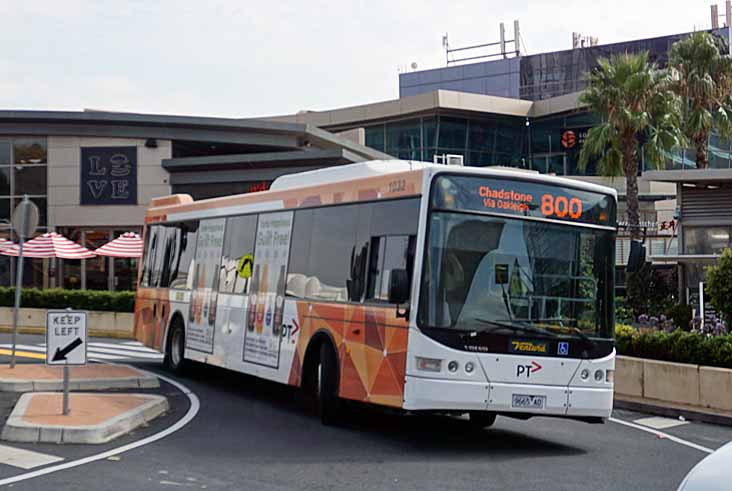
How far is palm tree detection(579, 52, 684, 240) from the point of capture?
3766cm

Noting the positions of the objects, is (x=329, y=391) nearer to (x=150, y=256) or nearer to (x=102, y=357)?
(x=150, y=256)

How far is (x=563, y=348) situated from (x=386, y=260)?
2.24 meters

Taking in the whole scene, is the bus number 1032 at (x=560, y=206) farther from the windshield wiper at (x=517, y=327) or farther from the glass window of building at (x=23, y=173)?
the glass window of building at (x=23, y=173)

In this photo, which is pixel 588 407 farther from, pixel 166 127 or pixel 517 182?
pixel 166 127

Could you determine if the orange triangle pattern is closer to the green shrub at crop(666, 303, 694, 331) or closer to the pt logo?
the pt logo

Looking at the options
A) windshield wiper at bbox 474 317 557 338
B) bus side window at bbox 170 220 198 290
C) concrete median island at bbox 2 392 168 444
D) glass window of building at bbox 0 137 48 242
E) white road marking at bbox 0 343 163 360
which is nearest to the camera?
concrete median island at bbox 2 392 168 444

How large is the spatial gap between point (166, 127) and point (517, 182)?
90.9ft

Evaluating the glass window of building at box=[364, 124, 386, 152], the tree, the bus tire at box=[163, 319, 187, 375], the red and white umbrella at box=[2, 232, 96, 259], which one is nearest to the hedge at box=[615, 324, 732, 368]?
the tree

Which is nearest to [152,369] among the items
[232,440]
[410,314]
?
[232,440]

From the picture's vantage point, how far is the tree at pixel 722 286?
19.9 meters

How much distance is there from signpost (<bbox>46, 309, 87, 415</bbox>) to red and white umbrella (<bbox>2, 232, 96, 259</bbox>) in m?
23.0

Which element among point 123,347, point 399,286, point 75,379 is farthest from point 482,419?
point 123,347

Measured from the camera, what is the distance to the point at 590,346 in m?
12.2

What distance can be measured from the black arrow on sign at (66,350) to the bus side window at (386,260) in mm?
3447
